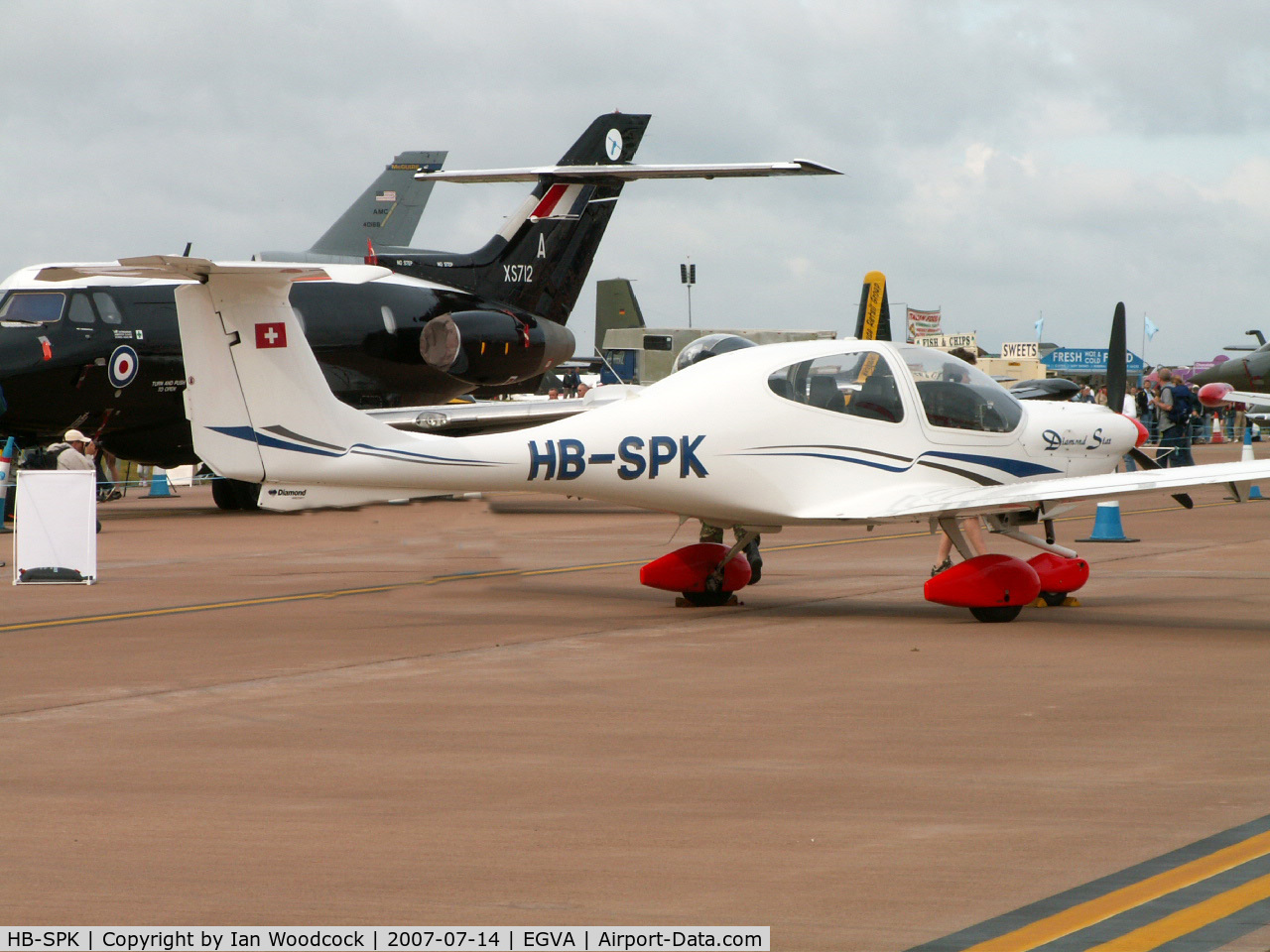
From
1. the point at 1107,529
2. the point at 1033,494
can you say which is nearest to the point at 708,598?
the point at 1033,494

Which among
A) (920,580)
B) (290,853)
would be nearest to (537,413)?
(920,580)

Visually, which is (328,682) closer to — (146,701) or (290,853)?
(146,701)

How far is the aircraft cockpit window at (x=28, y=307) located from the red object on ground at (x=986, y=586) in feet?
50.7

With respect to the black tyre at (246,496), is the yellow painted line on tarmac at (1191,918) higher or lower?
lower

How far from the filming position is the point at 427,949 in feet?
15.2

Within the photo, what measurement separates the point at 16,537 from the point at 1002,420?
974cm

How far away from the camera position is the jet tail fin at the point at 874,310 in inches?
817

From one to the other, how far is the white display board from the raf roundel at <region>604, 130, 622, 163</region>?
1511 cm

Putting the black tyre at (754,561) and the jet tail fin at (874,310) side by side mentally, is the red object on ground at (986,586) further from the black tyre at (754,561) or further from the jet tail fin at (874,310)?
the jet tail fin at (874,310)

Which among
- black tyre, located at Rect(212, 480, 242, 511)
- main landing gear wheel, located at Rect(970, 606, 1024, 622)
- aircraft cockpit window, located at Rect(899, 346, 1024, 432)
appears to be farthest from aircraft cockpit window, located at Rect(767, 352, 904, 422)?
black tyre, located at Rect(212, 480, 242, 511)

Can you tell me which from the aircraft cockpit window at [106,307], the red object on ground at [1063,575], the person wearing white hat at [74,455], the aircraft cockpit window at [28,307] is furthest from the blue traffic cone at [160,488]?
the red object on ground at [1063,575]

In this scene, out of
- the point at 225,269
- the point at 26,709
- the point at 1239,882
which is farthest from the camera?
the point at 225,269

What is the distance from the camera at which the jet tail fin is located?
2075cm

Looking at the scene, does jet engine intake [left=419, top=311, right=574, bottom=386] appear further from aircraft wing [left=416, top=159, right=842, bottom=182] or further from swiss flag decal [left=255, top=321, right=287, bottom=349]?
swiss flag decal [left=255, top=321, right=287, bottom=349]
